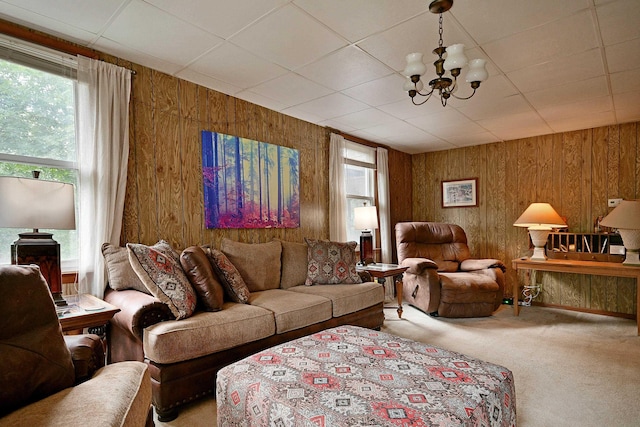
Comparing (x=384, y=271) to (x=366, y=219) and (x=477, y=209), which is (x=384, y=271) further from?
(x=477, y=209)


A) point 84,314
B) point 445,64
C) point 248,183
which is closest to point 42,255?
point 84,314

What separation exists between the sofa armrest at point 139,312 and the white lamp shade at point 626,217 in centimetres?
427

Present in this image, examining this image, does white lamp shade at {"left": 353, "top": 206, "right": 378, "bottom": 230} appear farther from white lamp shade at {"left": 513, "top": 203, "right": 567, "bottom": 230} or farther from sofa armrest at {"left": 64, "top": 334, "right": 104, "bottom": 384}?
sofa armrest at {"left": 64, "top": 334, "right": 104, "bottom": 384}

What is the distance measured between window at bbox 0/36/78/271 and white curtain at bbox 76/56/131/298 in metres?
0.09

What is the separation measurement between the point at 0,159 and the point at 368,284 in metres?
2.93

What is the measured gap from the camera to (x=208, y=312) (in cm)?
225

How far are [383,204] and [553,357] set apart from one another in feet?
9.17

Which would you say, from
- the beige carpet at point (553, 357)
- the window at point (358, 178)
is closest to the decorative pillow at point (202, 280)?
the beige carpet at point (553, 357)

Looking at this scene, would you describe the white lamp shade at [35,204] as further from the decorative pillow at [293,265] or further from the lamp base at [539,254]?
the lamp base at [539,254]

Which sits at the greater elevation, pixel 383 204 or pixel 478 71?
pixel 478 71

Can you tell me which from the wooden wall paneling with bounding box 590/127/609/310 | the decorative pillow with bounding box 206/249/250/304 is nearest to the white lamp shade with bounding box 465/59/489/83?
the decorative pillow with bounding box 206/249/250/304

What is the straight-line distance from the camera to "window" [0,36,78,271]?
6.90ft

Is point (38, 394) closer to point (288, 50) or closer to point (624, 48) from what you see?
point (288, 50)

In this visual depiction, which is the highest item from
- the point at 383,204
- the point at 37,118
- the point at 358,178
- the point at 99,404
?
the point at 37,118
